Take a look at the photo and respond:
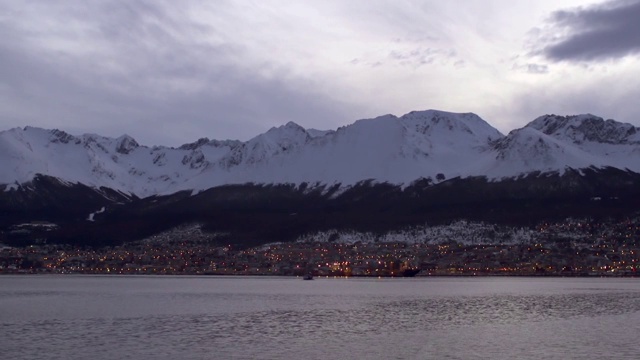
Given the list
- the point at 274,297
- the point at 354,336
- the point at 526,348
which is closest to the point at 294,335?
the point at 354,336

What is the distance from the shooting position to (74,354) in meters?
68.2

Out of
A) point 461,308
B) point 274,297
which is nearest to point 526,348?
point 461,308

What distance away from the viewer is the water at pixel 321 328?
70375 mm

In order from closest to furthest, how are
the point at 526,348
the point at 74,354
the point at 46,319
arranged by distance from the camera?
the point at 74,354, the point at 526,348, the point at 46,319

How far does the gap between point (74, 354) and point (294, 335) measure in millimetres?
21110

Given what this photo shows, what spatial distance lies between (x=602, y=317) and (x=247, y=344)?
152ft

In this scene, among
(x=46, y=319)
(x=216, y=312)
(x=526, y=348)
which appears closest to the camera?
(x=526, y=348)

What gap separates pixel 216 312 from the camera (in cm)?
10888

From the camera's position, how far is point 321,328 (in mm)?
88125

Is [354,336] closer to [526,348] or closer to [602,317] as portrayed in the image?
[526,348]

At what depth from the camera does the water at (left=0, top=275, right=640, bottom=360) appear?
70.4 meters

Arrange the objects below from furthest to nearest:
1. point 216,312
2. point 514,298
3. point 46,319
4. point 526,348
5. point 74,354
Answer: point 514,298 < point 216,312 < point 46,319 < point 526,348 < point 74,354

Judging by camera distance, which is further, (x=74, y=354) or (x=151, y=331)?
(x=151, y=331)

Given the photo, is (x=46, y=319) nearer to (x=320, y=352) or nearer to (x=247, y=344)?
(x=247, y=344)
